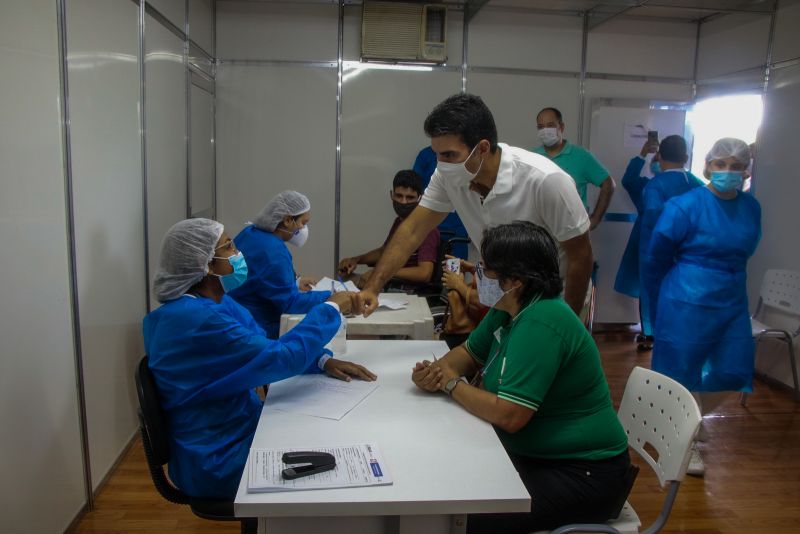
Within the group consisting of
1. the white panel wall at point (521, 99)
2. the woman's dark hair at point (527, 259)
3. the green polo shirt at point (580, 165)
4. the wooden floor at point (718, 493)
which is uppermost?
the white panel wall at point (521, 99)

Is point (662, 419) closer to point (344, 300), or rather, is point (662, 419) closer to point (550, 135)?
point (344, 300)

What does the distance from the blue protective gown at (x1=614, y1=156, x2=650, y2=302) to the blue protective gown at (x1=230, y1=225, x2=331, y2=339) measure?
3.14 m

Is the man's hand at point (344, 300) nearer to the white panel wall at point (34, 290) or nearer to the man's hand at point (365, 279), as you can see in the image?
the man's hand at point (365, 279)

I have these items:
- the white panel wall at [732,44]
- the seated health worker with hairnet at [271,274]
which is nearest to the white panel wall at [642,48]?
the white panel wall at [732,44]

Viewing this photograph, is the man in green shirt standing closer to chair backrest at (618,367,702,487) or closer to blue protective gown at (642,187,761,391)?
blue protective gown at (642,187,761,391)

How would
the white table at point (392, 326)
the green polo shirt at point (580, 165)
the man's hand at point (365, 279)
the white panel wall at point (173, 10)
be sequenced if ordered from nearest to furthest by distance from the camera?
the man's hand at point (365, 279) → the white table at point (392, 326) → the white panel wall at point (173, 10) → the green polo shirt at point (580, 165)

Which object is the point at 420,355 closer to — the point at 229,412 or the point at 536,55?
the point at 229,412

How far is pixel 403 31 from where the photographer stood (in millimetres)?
4805

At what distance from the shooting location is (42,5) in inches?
81.4

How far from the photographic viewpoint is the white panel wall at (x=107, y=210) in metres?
2.39

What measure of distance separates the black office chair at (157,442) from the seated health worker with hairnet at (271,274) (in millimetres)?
1110

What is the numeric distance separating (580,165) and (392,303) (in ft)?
7.90

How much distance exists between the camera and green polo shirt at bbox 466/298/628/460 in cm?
153

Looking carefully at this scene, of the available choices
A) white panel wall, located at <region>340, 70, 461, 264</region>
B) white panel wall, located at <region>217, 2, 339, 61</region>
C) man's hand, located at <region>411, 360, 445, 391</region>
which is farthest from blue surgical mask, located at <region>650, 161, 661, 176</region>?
man's hand, located at <region>411, 360, 445, 391</region>
